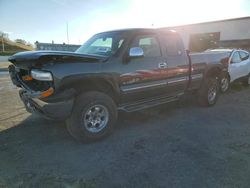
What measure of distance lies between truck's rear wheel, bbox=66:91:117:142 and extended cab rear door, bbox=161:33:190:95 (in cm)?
166

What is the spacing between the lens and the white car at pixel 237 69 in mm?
8523

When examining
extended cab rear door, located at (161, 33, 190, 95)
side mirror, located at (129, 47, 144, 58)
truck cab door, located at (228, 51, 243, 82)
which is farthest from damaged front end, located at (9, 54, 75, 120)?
truck cab door, located at (228, 51, 243, 82)

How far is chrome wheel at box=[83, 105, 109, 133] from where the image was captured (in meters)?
3.95

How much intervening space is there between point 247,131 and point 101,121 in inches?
114

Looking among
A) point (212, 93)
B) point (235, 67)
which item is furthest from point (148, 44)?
point (235, 67)

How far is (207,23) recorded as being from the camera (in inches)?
963

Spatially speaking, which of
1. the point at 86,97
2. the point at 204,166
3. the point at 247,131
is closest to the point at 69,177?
the point at 86,97

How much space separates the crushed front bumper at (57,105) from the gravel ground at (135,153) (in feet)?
2.05

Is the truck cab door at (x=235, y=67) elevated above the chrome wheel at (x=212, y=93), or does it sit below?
above

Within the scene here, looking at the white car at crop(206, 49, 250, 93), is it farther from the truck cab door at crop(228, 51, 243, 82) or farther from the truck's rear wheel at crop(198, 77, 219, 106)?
the truck's rear wheel at crop(198, 77, 219, 106)

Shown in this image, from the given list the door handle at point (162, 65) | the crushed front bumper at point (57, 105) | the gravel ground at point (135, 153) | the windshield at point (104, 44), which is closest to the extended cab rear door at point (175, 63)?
the door handle at point (162, 65)

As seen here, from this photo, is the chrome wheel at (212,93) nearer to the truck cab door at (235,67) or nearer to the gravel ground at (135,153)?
the gravel ground at (135,153)

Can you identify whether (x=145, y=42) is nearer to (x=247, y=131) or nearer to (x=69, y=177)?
(x=247, y=131)

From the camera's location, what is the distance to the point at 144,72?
14.6ft
